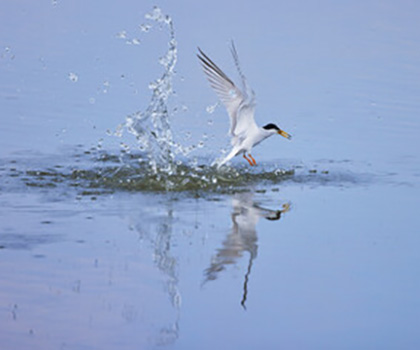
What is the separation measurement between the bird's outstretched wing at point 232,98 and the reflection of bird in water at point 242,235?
1570mm

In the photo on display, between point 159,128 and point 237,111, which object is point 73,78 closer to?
point 159,128

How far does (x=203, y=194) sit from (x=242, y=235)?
6.97 ft

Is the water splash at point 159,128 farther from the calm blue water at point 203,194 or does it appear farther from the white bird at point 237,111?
the white bird at point 237,111

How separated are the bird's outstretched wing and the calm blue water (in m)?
0.68

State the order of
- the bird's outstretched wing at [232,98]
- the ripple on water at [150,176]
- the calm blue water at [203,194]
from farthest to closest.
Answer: the bird's outstretched wing at [232,98] → the ripple on water at [150,176] → the calm blue water at [203,194]

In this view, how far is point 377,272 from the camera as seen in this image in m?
9.49

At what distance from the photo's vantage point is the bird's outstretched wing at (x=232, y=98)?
540 inches

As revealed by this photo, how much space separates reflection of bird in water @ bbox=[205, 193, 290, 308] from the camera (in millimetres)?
9328

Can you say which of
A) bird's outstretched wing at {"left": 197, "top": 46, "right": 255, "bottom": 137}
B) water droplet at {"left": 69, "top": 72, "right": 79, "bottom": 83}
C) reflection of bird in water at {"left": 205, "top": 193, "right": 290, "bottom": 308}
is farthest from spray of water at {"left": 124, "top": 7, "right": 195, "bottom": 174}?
water droplet at {"left": 69, "top": 72, "right": 79, "bottom": 83}

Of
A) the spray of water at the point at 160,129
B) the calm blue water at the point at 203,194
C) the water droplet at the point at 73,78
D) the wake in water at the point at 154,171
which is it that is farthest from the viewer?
the water droplet at the point at 73,78

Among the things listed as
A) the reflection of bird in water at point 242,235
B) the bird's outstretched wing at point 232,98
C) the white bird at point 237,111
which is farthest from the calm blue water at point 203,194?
the bird's outstretched wing at point 232,98

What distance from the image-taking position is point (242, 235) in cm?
1054

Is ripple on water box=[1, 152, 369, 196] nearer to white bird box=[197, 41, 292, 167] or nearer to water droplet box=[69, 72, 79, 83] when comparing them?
white bird box=[197, 41, 292, 167]

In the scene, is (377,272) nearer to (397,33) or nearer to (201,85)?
(201,85)
